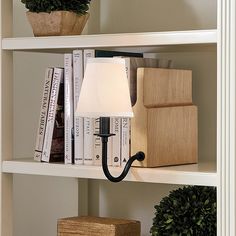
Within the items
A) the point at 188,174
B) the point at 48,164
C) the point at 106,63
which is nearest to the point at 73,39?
the point at 106,63

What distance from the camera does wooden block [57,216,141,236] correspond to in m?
1.92

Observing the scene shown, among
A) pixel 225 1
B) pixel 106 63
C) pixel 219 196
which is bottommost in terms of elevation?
pixel 219 196

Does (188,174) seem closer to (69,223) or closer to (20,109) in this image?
(69,223)

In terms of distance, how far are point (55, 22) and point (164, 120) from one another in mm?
396

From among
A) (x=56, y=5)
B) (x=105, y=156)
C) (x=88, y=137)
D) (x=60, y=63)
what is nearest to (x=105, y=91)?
(x=105, y=156)

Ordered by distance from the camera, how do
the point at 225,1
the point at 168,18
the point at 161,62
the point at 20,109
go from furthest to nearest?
the point at 20,109 → the point at 168,18 → the point at 161,62 → the point at 225,1

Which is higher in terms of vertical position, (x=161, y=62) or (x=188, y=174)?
(x=161, y=62)

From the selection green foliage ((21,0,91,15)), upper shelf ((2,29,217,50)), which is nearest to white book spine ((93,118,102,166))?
upper shelf ((2,29,217,50))

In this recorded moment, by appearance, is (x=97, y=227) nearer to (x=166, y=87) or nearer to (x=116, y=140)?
(x=116, y=140)

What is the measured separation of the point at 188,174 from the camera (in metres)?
1.68

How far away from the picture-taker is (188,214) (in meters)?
1.81

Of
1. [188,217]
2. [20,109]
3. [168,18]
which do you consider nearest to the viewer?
[188,217]

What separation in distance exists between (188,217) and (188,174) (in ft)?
0.55

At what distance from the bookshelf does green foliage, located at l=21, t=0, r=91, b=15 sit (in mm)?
83
